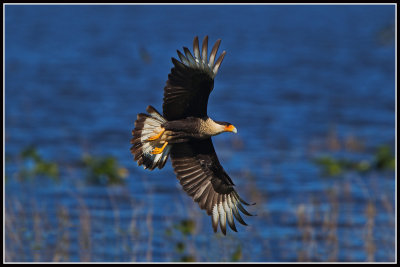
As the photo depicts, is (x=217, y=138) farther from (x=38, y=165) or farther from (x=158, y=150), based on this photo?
(x=158, y=150)

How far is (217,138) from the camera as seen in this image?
1284cm

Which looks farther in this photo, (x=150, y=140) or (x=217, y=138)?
(x=217, y=138)

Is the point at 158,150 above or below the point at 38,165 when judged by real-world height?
below

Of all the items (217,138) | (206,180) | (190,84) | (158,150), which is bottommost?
(206,180)

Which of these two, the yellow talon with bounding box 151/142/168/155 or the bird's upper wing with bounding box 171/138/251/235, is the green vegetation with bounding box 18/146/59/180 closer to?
the bird's upper wing with bounding box 171/138/251/235

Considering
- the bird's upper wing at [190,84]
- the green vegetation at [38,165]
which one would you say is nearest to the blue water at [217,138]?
the green vegetation at [38,165]

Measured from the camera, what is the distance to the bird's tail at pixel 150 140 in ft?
18.0

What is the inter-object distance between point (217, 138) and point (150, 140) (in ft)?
24.2

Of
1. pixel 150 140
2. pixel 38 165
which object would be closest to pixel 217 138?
pixel 38 165

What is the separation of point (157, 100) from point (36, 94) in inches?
152

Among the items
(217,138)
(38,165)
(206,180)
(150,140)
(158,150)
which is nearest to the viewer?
(150,140)

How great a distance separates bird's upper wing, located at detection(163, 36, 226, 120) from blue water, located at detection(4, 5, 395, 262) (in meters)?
1.31

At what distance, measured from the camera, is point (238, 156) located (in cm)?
1315

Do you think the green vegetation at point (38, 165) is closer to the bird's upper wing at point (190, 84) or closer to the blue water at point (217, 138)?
the blue water at point (217, 138)
